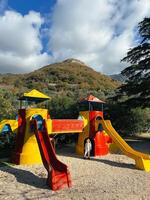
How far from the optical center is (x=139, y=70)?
2197 cm

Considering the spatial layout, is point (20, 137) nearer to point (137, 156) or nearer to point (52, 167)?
point (52, 167)

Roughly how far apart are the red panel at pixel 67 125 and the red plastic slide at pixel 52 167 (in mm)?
2319

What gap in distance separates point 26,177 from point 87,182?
6.95 ft

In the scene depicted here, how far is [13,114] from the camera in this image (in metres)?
19.8

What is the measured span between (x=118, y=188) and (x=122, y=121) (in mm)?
15309

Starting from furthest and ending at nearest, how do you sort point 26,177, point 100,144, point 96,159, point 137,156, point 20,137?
point 100,144 → point 96,159 → point 20,137 → point 137,156 → point 26,177

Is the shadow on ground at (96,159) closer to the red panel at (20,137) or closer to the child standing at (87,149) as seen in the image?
the child standing at (87,149)

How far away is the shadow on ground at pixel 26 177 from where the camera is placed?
32.9 feet

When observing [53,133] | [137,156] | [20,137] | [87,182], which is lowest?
[87,182]

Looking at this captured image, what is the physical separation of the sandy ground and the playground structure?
0.49 meters

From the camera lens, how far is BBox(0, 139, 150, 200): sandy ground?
886cm

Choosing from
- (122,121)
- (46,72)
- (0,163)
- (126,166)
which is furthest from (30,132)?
(46,72)

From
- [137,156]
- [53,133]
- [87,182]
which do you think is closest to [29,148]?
[53,133]

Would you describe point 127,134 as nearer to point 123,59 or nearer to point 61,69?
point 123,59
